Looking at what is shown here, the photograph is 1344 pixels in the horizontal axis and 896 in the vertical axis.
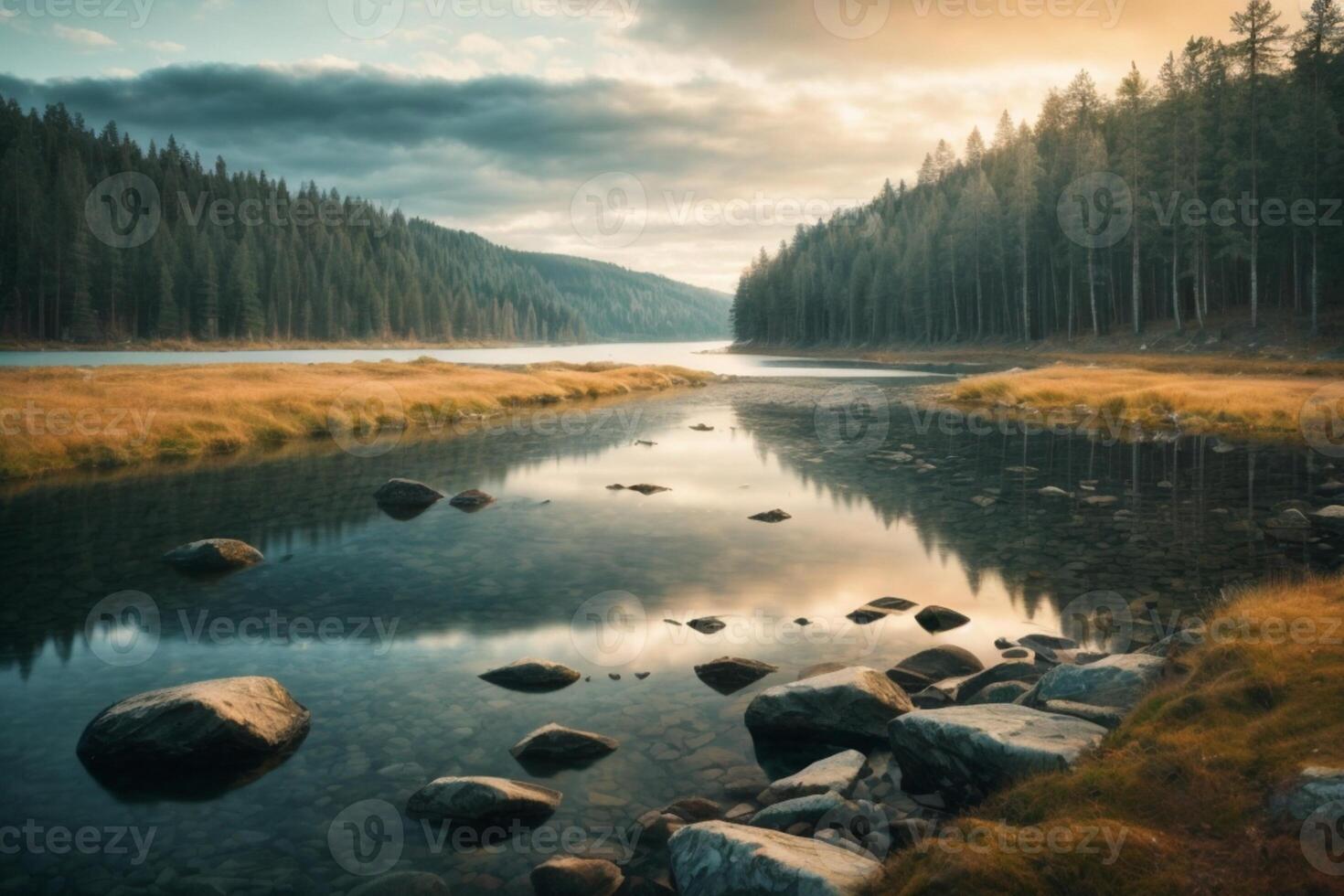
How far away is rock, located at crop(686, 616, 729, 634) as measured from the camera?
1292 cm

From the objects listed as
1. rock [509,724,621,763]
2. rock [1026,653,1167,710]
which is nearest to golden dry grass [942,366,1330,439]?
rock [1026,653,1167,710]

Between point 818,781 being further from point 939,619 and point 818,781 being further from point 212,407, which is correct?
point 212,407

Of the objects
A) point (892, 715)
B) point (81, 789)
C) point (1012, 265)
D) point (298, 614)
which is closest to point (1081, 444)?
point (892, 715)

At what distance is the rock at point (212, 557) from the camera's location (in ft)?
54.3

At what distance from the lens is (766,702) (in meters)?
9.26

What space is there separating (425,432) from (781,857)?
38818mm

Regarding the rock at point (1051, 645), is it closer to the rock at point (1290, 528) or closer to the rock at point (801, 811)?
the rock at point (801, 811)

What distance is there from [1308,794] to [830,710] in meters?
4.76

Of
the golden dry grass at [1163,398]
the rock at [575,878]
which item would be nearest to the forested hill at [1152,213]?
the golden dry grass at [1163,398]

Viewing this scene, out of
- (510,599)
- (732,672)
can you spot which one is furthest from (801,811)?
(510,599)

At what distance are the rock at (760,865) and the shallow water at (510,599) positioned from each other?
94cm

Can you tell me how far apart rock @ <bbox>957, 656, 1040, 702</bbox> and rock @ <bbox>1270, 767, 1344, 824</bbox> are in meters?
4.71

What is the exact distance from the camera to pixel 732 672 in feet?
36.0

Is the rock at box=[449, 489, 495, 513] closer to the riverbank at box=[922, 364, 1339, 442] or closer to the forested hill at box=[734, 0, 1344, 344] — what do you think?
the riverbank at box=[922, 364, 1339, 442]
